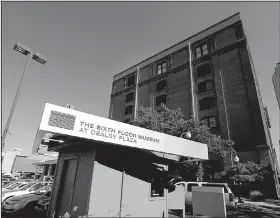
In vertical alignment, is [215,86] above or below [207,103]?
above

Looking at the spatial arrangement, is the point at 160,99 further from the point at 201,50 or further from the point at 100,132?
the point at 100,132

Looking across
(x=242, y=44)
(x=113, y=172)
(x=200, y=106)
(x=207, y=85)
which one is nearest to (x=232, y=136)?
(x=200, y=106)

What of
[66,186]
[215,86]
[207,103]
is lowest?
[66,186]

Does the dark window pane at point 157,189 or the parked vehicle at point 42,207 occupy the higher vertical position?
the dark window pane at point 157,189

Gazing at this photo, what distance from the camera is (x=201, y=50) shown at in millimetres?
31438

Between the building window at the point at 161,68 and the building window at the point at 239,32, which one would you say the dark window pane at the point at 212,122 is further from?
the building window at the point at 161,68

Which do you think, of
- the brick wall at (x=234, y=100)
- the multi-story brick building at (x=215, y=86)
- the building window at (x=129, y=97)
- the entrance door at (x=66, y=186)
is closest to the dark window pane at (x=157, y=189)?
the entrance door at (x=66, y=186)

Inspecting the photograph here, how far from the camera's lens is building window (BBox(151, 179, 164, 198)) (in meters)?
9.30

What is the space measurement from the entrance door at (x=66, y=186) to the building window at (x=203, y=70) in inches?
1007

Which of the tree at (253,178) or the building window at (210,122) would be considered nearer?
the tree at (253,178)

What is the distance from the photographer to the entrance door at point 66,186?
8.64 meters

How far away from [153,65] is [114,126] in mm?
32190

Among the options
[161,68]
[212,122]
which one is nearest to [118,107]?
[161,68]

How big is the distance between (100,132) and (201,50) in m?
29.3
